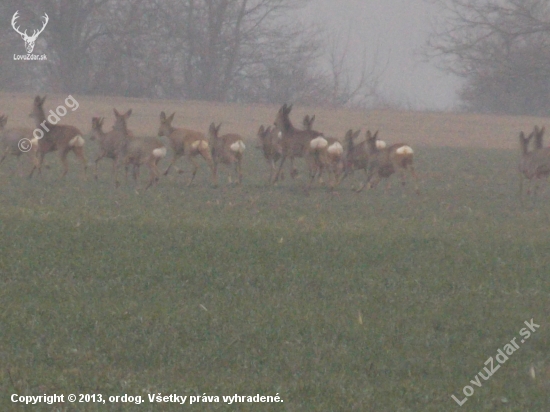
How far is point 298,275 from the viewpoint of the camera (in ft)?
33.0

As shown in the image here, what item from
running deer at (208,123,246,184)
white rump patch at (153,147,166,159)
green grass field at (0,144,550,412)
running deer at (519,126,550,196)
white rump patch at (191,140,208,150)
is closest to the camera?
green grass field at (0,144,550,412)

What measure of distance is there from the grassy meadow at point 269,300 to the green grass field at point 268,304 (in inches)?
0.9

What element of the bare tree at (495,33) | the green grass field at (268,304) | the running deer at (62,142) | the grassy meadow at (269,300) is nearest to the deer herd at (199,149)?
the running deer at (62,142)

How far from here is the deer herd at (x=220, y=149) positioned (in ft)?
55.7

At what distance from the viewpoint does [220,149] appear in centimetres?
1805

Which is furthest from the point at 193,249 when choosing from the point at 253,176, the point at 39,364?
the point at 253,176

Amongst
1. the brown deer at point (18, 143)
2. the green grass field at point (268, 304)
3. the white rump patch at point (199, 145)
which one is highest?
the white rump patch at point (199, 145)

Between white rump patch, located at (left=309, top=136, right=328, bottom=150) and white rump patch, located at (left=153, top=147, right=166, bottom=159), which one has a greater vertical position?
white rump patch, located at (left=309, top=136, right=328, bottom=150)

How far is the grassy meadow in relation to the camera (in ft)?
23.7

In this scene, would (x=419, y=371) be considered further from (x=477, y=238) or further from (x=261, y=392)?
(x=477, y=238)

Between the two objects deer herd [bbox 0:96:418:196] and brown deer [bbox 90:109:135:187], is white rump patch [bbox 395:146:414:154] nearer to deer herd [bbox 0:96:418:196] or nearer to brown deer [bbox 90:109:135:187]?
deer herd [bbox 0:96:418:196]

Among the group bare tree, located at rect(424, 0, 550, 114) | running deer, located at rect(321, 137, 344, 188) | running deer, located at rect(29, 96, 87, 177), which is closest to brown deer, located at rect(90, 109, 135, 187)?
running deer, located at rect(29, 96, 87, 177)

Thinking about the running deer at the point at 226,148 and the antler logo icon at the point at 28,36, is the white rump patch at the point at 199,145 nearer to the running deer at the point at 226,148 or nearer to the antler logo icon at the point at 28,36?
the running deer at the point at 226,148

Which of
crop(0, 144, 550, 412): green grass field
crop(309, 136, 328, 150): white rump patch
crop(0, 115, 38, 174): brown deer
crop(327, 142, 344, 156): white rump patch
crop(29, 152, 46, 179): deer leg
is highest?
crop(309, 136, 328, 150): white rump patch
